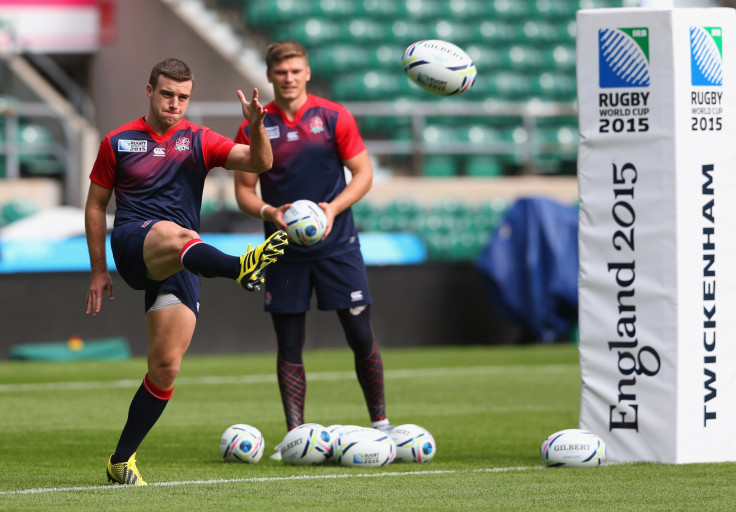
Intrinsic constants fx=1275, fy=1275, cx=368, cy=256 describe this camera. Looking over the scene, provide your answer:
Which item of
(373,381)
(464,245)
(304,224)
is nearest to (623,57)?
(304,224)

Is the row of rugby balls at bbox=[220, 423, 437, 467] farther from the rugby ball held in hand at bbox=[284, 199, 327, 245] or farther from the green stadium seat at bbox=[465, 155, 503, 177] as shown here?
the green stadium seat at bbox=[465, 155, 503, 177]

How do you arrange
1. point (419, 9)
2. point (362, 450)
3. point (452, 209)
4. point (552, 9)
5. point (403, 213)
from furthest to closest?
point (552, 9)
point (419, 9)
point (452, 209)
point (403, 213)
point (362, 450)

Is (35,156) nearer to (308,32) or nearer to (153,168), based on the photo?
(308,32)

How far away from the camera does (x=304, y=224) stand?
617 centimetres

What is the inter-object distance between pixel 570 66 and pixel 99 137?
26.7ft

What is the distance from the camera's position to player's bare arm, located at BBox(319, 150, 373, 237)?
680cm

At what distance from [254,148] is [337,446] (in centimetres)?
171

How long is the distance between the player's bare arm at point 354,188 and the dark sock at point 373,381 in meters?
0.85

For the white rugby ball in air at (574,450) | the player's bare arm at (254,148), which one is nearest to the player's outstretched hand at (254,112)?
the player's bare arm at (254,148)

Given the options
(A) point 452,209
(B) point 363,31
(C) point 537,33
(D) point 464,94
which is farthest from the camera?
(C) point 537,33

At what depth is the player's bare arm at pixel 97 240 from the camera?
5.95 meters

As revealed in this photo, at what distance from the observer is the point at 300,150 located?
717 cm

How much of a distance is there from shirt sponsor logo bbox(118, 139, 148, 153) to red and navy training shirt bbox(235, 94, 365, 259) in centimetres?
123

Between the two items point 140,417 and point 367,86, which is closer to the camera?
point 140,417
